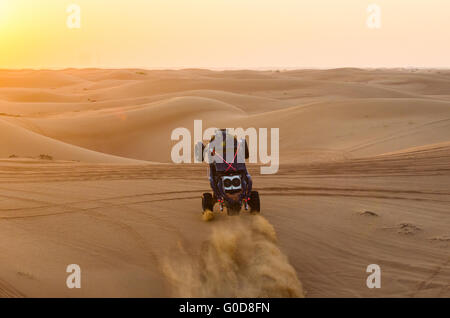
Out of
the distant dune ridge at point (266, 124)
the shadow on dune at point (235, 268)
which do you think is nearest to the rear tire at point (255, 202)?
the shadow on dune at point (235, 268)

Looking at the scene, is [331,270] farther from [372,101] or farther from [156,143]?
[372,101]

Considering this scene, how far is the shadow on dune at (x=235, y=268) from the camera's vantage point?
15.4ft

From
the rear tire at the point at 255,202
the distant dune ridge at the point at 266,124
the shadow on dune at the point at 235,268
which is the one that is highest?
the distant dune ridge at the point at 266,124

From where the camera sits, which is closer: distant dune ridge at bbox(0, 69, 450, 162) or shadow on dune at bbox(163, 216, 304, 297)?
shadow on dune at bbox(163, 216, 304, 297)

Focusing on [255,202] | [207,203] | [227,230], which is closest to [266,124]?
[255,202]

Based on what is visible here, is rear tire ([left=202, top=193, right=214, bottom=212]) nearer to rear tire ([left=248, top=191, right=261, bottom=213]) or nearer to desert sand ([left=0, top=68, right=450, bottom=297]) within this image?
desert sand ([left=0, top=68, right=450, bottom=297])

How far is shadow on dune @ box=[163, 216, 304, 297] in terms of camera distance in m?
4.68

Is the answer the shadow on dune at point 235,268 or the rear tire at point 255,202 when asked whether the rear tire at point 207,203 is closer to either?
the rear tire at point 255,202

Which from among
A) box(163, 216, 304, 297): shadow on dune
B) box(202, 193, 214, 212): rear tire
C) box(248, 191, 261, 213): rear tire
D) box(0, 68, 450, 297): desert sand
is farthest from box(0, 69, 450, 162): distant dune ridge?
box(163, 216, 304, 297): shadow on dune

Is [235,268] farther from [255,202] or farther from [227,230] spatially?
[255,202]

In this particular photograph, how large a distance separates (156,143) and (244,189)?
16026 millimetres
